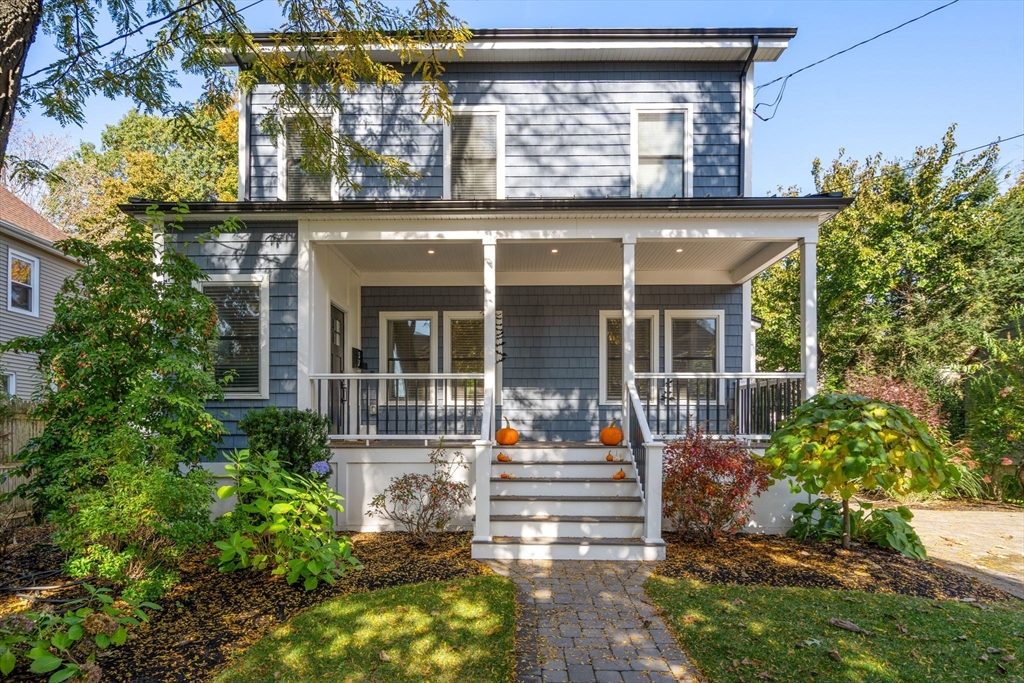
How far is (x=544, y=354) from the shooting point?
9227mm

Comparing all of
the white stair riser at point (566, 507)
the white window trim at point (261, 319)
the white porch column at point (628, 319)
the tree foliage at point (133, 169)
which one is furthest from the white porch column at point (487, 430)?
the tree foliage at point (133, 169)

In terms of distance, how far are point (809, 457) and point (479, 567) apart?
3.37 meters

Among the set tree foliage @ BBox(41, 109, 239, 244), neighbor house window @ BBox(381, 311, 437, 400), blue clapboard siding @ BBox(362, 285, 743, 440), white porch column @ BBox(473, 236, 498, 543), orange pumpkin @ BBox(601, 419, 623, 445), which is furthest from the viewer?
tree foliage @ BBox(41, 109, 239, 244)

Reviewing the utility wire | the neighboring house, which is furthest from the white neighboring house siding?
the utility wire

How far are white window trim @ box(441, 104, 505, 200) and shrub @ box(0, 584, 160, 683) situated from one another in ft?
22.1

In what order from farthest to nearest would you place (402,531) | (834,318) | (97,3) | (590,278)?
1. (834,318)
2. (590,278)
3. (402,531)
4. (97,3)

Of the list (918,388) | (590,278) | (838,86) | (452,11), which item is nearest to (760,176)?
(838,86)

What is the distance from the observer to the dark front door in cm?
748

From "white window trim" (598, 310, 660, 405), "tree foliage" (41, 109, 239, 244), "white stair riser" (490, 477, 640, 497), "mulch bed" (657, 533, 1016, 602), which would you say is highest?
"tree foliage" (41, 109, 239, 244)

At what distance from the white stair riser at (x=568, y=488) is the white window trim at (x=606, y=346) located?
2.94 meters

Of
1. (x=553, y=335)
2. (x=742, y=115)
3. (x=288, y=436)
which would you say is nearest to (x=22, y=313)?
(x=288, y=436)

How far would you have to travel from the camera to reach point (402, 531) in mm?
6684

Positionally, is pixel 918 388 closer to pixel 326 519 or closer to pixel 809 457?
pixel 809 457

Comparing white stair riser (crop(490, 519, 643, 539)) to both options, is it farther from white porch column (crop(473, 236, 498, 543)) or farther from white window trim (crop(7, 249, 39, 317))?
white window trim (crop(7, 249, 39, 317))
